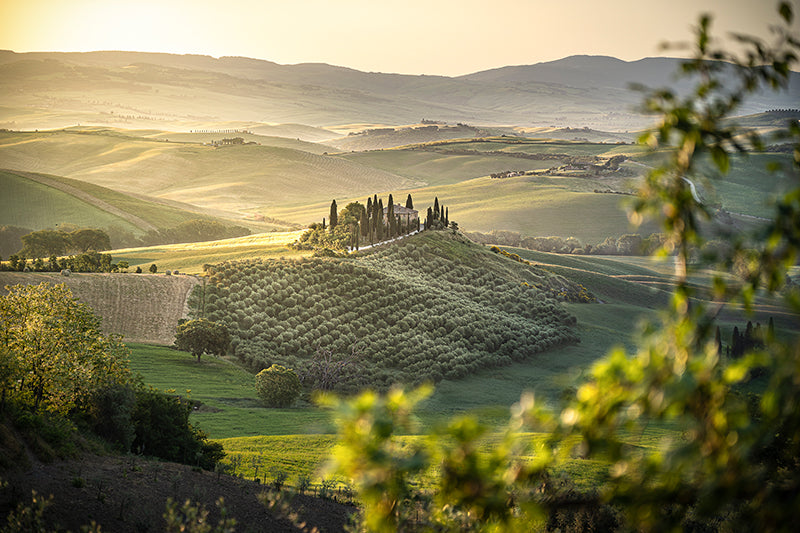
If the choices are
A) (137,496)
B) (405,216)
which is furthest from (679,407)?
(405,216)

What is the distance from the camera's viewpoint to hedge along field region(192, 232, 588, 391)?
55031 millimetres

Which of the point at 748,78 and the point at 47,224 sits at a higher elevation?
the point at 748,78

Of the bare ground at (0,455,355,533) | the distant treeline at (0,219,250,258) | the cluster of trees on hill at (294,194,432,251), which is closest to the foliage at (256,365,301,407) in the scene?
the bare ground at (0,455,355,533)

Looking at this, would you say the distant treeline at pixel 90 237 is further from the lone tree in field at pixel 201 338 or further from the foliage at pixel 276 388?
the foliage at pixel 276 388

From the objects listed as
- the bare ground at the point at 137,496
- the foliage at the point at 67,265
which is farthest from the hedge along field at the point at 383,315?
the bare ground at the point at 137,496

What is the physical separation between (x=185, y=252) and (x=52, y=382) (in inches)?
2835

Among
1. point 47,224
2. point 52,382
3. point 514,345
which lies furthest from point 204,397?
point 47,224

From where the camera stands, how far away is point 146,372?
148ft

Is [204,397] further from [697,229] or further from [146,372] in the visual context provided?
[697,229]

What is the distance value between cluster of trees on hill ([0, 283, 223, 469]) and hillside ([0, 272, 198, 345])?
3077 cm

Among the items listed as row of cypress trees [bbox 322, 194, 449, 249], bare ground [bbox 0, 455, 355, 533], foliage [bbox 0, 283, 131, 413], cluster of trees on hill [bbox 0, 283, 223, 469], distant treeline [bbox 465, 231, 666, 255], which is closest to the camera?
bare ground [bbox 0, 455, 355, 533]

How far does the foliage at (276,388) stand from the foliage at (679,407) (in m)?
39.5

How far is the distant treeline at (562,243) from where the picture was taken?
129 metres

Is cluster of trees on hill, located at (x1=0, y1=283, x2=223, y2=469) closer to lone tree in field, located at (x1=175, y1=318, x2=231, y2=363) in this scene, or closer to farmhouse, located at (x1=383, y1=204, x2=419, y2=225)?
lone tree in field, located at (x1=175, y1=318, x2=231, y2=363)
